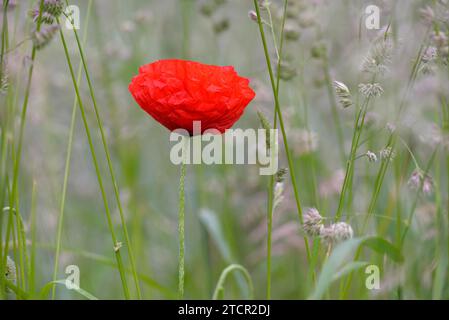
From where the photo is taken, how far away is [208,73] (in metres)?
0.81

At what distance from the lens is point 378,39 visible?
0.86m

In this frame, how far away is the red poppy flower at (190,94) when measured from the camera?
77 cm

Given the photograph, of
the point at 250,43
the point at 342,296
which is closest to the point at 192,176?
the point at 250,43

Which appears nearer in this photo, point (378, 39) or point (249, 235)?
point (378, 39)

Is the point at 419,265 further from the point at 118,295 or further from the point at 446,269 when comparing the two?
the point at 118,295

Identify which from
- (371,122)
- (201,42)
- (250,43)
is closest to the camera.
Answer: (371,122)

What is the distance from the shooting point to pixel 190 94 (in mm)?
774

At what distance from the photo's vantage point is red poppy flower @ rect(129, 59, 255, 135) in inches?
30.4

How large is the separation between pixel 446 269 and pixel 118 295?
0.86m

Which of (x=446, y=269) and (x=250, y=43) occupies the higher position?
(x=250, y=43)

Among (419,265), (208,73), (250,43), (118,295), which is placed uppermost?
(250,43)

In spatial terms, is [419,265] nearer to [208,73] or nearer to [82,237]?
[208,73]

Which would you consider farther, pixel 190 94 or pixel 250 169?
pixel 250 169

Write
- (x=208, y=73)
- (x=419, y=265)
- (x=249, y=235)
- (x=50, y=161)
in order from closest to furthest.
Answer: (x=208, y=73) → (x=419, y=265) → (x=50, y=161) → (x=249, y=235)
